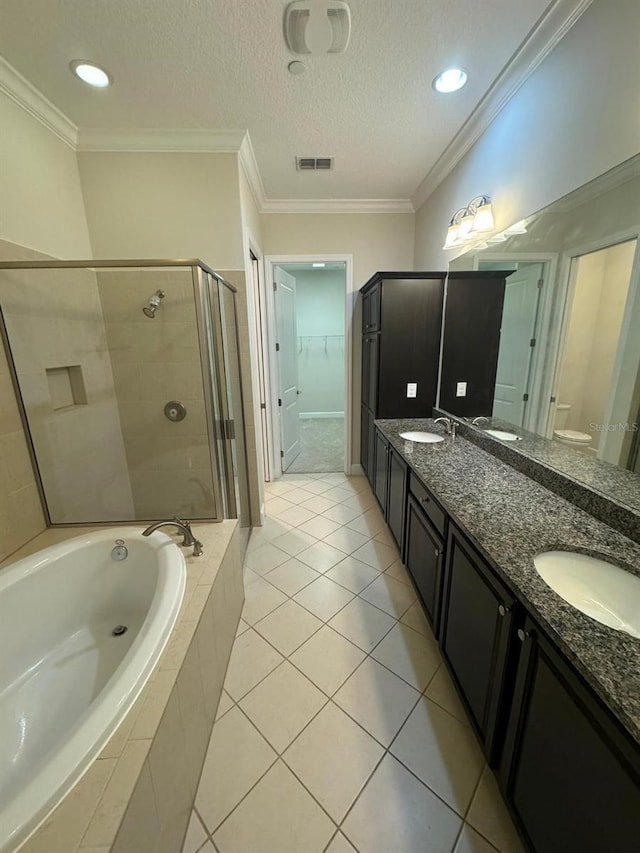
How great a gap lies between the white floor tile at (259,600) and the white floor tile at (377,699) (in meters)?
0.60

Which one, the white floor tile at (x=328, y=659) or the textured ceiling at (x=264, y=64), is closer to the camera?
the textured ceiling at (x=264, y=64)

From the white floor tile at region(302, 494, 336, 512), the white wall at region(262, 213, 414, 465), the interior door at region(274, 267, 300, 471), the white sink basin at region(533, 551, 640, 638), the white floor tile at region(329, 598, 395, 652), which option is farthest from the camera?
the interior door at region(274, 267, 300, 471)

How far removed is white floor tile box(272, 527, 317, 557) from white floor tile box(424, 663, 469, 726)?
1.17m

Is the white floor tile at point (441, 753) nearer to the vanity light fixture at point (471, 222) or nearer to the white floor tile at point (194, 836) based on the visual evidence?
the white floor tile at point (194, 836)

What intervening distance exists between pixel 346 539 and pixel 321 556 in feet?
0.93

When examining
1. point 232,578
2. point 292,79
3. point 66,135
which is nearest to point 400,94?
point 292,79

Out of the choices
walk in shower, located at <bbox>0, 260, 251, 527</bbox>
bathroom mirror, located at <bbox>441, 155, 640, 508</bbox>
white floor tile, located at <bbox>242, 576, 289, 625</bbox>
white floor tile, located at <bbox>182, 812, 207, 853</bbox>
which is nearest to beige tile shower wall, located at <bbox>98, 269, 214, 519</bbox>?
walk in shower, located at <bbox>0, 260, 251, 527</bbox>

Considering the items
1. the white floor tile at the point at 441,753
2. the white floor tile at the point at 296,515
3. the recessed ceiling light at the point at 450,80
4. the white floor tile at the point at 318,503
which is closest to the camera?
the white floor tile at the point at 441,753

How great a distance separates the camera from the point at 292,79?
1643 mm

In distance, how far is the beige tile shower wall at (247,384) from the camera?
2.32 m

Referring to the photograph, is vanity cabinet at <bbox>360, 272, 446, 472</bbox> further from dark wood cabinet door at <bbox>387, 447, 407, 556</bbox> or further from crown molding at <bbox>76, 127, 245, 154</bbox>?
crown molding at <bbox>76, 127, 245, 154</bbox>

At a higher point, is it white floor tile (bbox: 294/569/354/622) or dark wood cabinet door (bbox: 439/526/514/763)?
dark wood cabinet door (bbox: 439/526/514/763)

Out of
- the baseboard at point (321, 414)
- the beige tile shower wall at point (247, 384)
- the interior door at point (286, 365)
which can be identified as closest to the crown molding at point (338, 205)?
the interior door at point (286, 365)

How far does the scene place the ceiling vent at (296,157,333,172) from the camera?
2.40 metres
